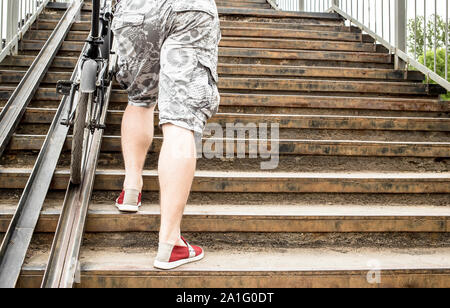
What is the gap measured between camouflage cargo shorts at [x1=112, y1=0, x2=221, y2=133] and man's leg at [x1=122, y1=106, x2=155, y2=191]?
0.92ft

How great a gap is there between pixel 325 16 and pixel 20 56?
3239 mm

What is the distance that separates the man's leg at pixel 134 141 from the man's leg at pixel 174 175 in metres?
0.35

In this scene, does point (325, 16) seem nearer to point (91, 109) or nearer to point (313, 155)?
point (313, 155)

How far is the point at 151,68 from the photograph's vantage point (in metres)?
1.66

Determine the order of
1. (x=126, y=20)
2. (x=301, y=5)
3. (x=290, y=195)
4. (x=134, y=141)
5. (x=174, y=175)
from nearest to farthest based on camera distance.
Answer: (x=174, y=175)
(x=126, y=20)
(x=134, y=141)
(x=290, y=195)
(x=301, y=5)

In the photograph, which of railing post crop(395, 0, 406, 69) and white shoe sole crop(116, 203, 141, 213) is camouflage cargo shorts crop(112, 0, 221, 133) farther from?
railing post crop(395, 0, 406, 69)

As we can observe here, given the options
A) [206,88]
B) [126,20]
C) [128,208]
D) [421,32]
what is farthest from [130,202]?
[421,32]

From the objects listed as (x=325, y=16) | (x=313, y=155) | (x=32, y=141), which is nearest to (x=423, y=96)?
(x=313, y=155)

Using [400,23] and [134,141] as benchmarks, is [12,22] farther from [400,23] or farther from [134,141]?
[400,23]

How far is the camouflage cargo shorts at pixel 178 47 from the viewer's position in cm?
146

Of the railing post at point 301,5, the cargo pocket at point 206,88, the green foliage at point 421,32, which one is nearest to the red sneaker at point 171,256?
the cargo pocket at point 206,88

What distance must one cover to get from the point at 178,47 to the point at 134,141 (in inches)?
19.2

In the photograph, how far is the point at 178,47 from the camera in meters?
1.49

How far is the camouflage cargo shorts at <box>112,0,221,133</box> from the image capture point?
1.46m
